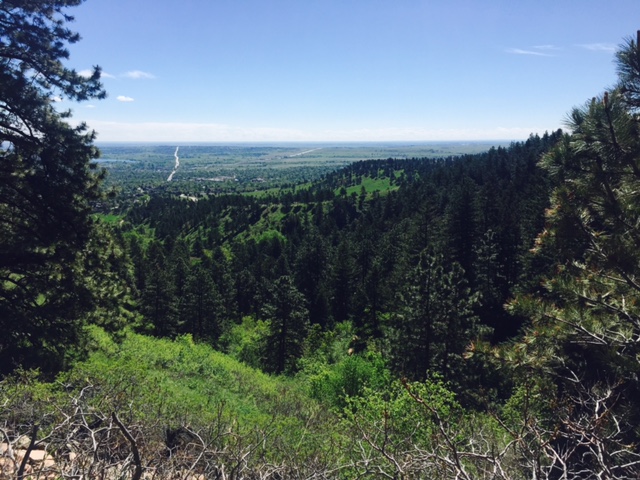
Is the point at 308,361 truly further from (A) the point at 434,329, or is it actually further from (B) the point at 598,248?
(B) the point at 598,248

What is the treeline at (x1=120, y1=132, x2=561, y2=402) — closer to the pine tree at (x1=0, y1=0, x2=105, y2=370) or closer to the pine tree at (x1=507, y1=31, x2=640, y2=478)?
the pine tree at (x1=507, y1=31, x2=640, y2=478)

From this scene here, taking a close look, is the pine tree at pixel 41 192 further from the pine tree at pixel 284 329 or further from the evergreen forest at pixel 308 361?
the pine tree at pixel 284 329

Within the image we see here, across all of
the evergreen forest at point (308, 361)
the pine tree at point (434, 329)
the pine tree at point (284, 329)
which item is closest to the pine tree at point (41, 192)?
the evergreen forest at point (308, 361)

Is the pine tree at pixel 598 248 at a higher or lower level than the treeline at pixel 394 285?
higher

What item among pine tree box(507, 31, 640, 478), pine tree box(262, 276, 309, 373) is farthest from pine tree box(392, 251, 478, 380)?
pine tree box(507, 31, 640, 478)

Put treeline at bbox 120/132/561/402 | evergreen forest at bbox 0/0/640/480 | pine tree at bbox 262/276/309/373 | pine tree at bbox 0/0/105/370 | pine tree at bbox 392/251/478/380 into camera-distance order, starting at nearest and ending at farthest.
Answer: evergreen forest at bbox 0/0/640/480 → pine tree at bbox 0/0/105/370 → pine tree at bbox 392/251/478/380 → treeline at bbox 120/132/561/402 → pine tree at bbox 262/276/309/373

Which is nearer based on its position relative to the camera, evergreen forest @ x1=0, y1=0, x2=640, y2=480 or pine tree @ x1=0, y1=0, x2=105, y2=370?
evergreen forest @ x1=0, y1=0, x2=640, y2=480

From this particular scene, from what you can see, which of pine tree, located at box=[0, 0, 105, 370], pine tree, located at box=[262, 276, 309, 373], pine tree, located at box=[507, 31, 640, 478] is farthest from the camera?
pine tree, located at box=[262, 276, 309, 373]

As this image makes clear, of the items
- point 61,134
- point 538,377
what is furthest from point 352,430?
point 61,134

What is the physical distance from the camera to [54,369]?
1097 cm

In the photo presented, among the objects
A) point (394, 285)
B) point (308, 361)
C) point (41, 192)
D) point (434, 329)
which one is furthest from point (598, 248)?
point (394, 285)

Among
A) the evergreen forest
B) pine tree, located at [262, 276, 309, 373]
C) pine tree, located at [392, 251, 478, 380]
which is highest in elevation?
the evergreen forest

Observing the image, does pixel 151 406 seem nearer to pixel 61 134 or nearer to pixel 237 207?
pixel 61 134

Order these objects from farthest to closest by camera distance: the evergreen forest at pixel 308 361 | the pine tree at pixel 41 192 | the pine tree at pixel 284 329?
the pine tree at pixel 284 329 → the pine tree at pixel 41 192 → the evergreen forest at pixel 308 361
